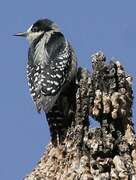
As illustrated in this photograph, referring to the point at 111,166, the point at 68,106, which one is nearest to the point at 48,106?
the point at 68,106

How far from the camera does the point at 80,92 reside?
301 inches

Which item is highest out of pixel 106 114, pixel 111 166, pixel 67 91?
pixel 67 91

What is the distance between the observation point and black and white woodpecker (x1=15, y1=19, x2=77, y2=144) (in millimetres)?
8422

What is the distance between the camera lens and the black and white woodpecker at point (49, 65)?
8.42 meters

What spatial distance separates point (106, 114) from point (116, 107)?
12 centimetres

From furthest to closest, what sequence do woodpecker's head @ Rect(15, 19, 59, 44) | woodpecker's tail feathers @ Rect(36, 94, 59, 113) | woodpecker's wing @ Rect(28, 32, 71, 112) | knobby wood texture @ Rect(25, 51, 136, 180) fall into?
woodpecker's head @ Rect(15, 19, 59, 44) → woodpecker's wing @ Rect(28, 32, 71, 112) → woodpecker's tail feathers @ Rect(36, 94, 59, 113) → knobby wood texture @ Rect(25, 51, 136, 180)

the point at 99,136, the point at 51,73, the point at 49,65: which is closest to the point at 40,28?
the point at 49,65

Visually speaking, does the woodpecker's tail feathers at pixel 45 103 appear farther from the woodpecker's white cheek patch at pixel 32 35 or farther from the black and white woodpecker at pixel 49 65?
the woodpecker's white cheek patch at pixel 32 35

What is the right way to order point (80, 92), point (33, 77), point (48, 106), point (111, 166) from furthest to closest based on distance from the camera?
point (33, 77)
point (48, 106)
point (80, 92)
point (111, 166)

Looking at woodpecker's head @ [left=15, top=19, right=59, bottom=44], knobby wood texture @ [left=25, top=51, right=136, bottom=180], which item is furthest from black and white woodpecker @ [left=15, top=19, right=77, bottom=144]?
knobby wood texture @ [left=25, top=51, right=136, bottom=180]

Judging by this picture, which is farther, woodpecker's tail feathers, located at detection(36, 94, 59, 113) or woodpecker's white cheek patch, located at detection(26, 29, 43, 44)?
woodpecker's white cheek patch, located at detection(26, 29, 43, 44)

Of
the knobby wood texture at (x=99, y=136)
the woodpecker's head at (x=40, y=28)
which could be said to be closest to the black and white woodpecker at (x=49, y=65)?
the woodpecker's head at (x=40, y=28)

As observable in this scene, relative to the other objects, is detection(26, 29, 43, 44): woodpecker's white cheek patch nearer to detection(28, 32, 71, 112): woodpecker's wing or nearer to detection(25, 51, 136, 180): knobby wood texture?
detection(28, 32, 71, 112): woodpecker's wing

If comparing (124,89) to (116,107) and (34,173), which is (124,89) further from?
(34,173)
